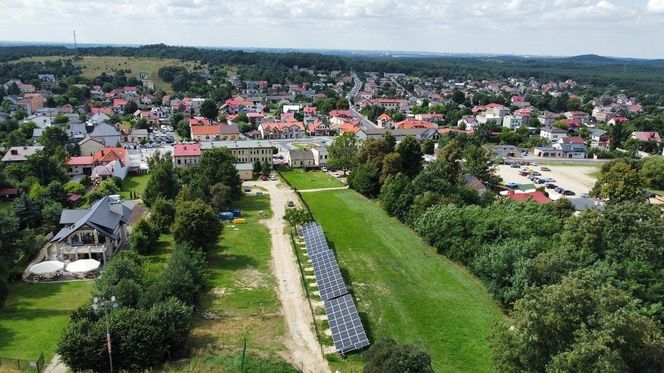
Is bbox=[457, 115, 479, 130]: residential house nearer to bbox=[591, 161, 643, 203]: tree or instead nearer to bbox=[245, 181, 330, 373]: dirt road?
bbox=[591, 161, 643, 203]: tree

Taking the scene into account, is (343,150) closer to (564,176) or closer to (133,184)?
(133,184)

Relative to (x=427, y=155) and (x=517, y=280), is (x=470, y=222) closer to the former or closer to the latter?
(x=517, y=280)

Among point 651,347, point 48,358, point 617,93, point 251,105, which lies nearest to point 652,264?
point 651,347

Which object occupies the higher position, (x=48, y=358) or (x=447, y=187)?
(x=447, y=187)

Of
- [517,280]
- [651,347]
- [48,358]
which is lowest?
[48,358]

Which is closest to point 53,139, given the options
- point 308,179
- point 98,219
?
point 308,179
